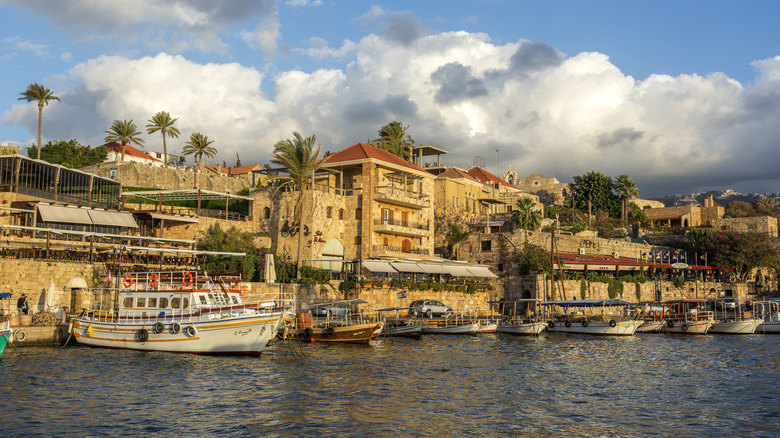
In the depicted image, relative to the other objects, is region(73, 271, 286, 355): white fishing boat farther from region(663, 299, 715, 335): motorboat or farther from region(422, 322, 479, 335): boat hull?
region(663, 299, 715, 335): motorboat

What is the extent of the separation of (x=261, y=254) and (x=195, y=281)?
57.0 feet

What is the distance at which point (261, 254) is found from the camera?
5038 cm

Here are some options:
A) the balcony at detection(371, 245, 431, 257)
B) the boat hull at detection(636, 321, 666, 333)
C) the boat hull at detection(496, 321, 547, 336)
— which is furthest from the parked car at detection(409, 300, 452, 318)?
the boat hull at detection(636, 321, 666, 333)

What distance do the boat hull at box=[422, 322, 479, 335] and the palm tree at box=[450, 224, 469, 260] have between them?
19189mm

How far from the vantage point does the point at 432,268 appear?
5334cm

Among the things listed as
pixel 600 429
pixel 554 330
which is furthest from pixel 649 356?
pixel 600 429

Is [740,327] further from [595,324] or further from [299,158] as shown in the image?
A: [299,158]

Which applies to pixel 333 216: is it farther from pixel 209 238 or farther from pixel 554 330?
pixel 554 330

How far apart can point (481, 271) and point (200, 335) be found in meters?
31.7

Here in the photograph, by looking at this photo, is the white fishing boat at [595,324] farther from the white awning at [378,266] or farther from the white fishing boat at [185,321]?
the white fishing boat at [185,321]

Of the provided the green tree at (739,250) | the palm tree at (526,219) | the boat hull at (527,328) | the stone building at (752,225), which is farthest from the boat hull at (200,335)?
the stone building at (752,225)

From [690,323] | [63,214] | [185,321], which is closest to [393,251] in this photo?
[690,323]

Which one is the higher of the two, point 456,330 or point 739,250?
point 739,250

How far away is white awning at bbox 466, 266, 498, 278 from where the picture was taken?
56.9m
